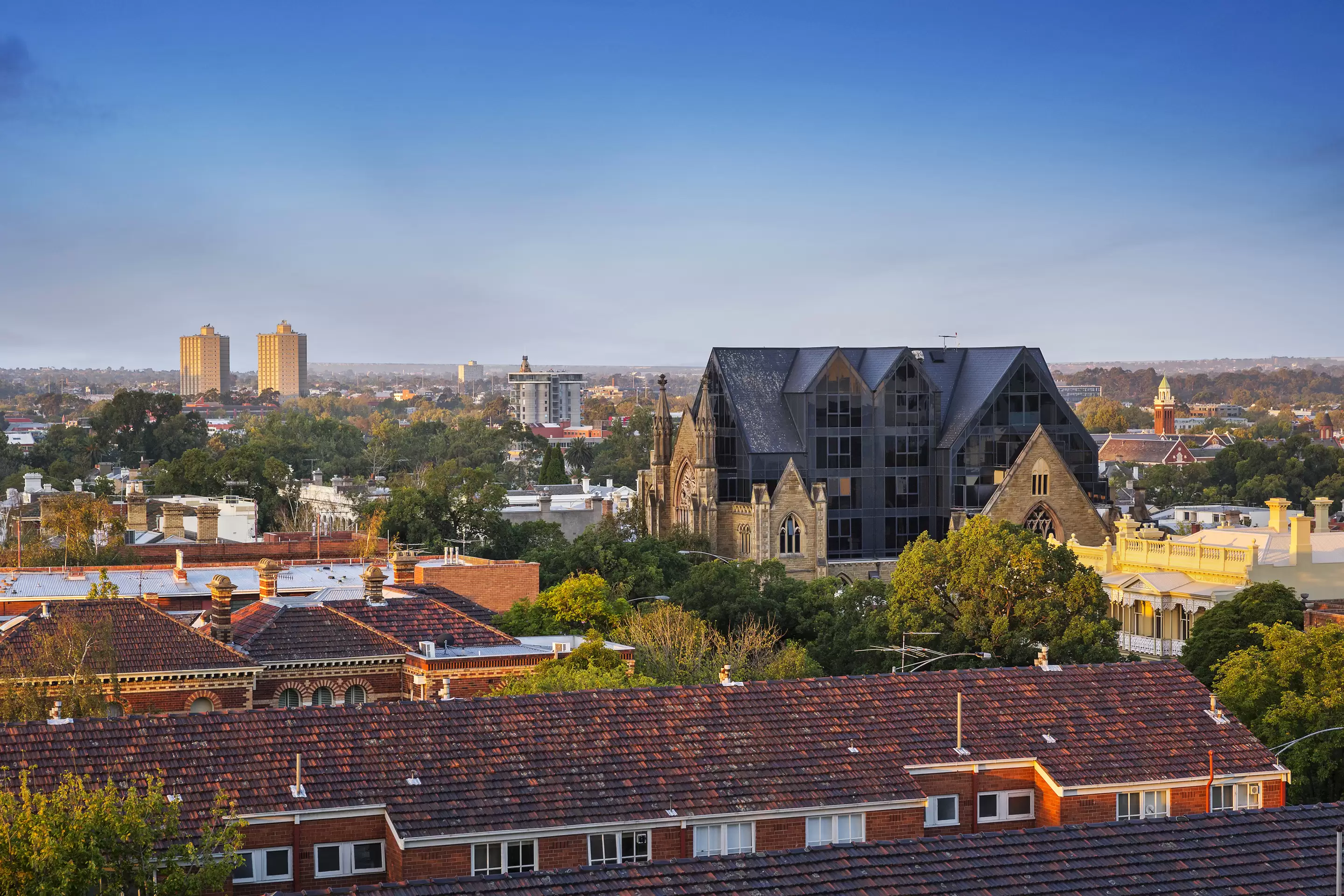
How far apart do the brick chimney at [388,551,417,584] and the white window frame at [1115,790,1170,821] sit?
33469mm

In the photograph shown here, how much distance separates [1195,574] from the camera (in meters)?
72.6

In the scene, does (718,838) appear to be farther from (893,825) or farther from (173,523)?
(173,523)

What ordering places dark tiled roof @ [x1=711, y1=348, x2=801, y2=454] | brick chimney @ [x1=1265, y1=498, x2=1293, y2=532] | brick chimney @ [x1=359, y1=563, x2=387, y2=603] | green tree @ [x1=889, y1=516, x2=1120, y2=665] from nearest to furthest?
brick chimney @ [x1=359, y1=563, x2=387, y2=603] < green tree @ [x1=889, y1=516, x2=1120, y2=665] < brick chimney @ [x1=1265, y1=498, x2=1293, y2=532] < dark tiled roof @ [x1=711, y1=348, x2=801, y2=454]

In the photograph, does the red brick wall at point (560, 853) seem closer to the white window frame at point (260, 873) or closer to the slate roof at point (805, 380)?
the white window frame at point (260, 873)

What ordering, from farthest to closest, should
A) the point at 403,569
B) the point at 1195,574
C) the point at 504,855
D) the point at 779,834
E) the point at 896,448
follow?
1. the point at 896,448
2. the point at 1195,574
3. the point at 403,569
4. the point at 779,834
5. the point at 504,855

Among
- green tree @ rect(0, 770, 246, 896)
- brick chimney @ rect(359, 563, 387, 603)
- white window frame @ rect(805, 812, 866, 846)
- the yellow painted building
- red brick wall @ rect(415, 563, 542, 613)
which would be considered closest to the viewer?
green tree @ rect(0, 770, 246, 896)

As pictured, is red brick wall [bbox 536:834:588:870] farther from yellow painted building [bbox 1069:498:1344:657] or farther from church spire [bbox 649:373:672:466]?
church spire [bbox 649:373:672:466]

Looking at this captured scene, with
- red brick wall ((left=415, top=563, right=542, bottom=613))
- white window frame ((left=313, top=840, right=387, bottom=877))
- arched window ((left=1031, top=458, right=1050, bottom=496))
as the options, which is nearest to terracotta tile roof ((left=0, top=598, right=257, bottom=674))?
white window frame ((left=313, top=840, right=387, bottom=877))

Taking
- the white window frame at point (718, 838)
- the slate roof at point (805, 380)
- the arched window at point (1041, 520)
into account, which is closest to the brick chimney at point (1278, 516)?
the arched window at point (1041, 520)

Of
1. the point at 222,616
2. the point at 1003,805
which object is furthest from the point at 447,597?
the point at 1003,805

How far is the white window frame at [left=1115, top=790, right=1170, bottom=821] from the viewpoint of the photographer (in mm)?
33656

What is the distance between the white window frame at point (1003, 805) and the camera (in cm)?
3372

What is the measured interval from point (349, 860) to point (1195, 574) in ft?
162

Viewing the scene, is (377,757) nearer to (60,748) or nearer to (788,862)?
(60,748)
